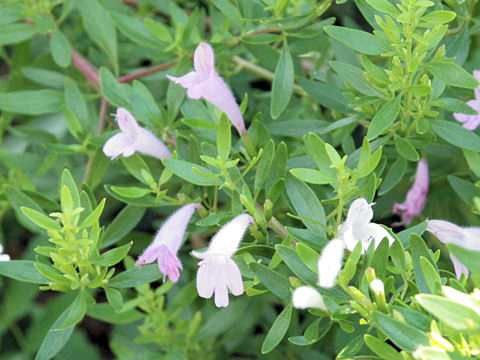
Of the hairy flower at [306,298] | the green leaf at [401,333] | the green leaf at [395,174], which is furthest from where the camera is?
the green leaf at [395,174]

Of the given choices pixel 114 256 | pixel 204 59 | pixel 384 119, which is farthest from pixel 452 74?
pixel 114 256

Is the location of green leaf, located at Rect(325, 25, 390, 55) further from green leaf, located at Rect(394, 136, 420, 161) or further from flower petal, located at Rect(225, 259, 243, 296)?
flower petal, located at Rect(225, 259, 243, 296)

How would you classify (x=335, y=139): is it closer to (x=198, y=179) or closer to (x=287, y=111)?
(x=287, y=111)

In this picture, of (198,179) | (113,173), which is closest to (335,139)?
(198,179)

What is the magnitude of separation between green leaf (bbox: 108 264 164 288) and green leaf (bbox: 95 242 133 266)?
3.8 inches

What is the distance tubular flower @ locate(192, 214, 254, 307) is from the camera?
1.21 metres

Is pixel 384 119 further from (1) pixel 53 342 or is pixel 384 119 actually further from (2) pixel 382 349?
(1) pixel 53 342

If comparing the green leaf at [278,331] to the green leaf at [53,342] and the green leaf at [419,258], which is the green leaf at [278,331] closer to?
the green leaf at [419,258]

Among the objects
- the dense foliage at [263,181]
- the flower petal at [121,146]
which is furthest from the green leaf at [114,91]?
the flower petal at [121,146]

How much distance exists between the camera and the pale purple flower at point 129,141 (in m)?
1.50

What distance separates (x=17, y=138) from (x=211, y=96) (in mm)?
1422

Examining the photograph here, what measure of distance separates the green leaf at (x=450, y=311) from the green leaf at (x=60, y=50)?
53.2 inches

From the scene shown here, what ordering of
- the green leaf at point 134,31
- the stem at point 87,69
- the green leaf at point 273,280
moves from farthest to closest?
the stem at point 87,69
the green leaf at point 134,31
the green leaf at point 273,280

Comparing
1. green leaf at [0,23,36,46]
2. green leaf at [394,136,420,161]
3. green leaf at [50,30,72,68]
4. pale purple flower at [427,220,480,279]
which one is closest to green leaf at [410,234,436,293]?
pale purple flower at [427,220,480,279]
